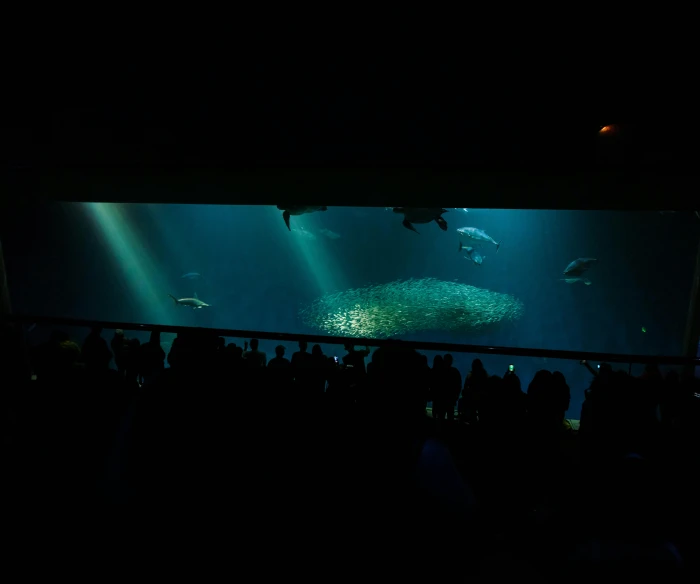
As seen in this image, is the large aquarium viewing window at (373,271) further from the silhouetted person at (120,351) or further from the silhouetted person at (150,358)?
the silhouetted person at (150,358)

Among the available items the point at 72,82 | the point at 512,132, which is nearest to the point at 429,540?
the point at 512,132

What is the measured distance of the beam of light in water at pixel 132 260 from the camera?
760 inches

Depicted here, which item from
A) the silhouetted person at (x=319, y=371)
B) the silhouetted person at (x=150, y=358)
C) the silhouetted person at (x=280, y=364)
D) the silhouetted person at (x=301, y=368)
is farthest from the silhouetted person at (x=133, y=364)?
the silhouetted person at (x=319, y=371)

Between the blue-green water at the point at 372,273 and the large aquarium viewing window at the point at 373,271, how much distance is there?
0.33 feet

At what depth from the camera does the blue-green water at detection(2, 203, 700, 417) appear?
14867 millimetres

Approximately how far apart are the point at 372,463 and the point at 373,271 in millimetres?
29356

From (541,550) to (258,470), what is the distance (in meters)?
1.47

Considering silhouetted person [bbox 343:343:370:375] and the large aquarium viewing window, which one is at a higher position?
the large aquarium viewing window

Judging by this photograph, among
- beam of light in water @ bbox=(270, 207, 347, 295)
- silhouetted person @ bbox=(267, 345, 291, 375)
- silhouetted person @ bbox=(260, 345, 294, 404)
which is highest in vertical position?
beam of light in water @ bbox=(270, 207, 347, 295)

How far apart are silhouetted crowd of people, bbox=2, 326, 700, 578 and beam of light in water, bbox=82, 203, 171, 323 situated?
53.5ft

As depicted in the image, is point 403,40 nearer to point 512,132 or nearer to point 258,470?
point 512,132

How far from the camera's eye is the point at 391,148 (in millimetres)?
3375

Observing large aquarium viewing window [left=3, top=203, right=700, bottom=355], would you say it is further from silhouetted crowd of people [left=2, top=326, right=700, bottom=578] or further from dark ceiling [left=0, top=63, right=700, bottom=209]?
silhouetted crowd of people [left=2, top=326, right=700, bottom=578]

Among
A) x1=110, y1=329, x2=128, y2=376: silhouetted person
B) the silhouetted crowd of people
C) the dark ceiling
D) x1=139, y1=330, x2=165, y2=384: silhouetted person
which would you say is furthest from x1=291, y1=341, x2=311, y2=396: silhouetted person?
the dark ceiling
